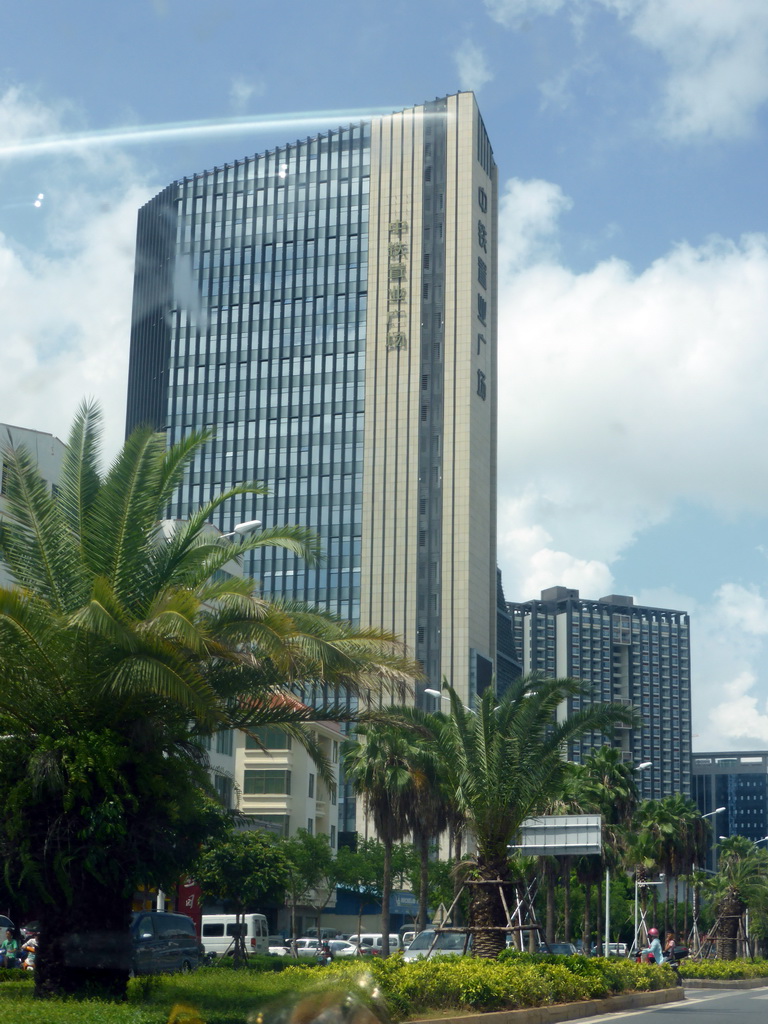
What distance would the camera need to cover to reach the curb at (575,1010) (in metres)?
19.4

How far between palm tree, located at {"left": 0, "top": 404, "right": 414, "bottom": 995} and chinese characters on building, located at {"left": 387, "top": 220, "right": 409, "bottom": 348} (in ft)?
322

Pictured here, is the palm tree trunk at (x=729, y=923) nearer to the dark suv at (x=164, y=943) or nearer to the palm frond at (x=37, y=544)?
the dark suv at (x=164, y=943)

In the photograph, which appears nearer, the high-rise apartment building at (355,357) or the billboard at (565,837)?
the billboard at (565,837)

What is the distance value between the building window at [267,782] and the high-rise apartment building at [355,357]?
3468 cm

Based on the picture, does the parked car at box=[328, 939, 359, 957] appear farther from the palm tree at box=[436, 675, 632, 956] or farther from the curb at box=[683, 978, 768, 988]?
the palm tree at box=[436, 675, 632, 956]

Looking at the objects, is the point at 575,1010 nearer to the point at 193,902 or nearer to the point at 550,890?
the point at 193,902

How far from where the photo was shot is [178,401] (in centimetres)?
12338

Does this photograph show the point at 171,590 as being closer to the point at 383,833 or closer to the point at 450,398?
the point at 383,833

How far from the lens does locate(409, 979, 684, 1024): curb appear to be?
1942cm

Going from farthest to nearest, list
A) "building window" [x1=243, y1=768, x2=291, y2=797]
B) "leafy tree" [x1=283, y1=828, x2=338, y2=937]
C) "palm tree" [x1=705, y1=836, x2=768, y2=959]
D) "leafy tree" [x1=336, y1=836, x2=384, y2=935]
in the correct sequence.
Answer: "building window" [x1=243, y1=768, x2=291, y2=797] < "leafy tree" [x1=336, y1=836, x2=384, y2=935] < "leafy tree" [x1=283, y1=828, x2=338, y2=937] < "palm tree" [x1=705, y1=836, x2=768, y2=959]

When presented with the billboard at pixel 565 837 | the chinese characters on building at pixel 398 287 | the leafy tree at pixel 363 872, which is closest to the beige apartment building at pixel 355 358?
the chinese characters on building at pixel 398 287

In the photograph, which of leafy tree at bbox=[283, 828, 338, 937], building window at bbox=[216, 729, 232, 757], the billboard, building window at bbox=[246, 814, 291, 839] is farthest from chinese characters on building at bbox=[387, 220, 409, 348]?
the billboard

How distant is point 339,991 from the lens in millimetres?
15664

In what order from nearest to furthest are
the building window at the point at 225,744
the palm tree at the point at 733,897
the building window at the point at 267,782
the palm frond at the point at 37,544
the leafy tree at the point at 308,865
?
the palm frond at the point at 37,544 < the building window at the point at 225,744 < the palm tree at the point at 733,897 < the leafy tree at the point at 308,865 < the building window at the point at 267,782
